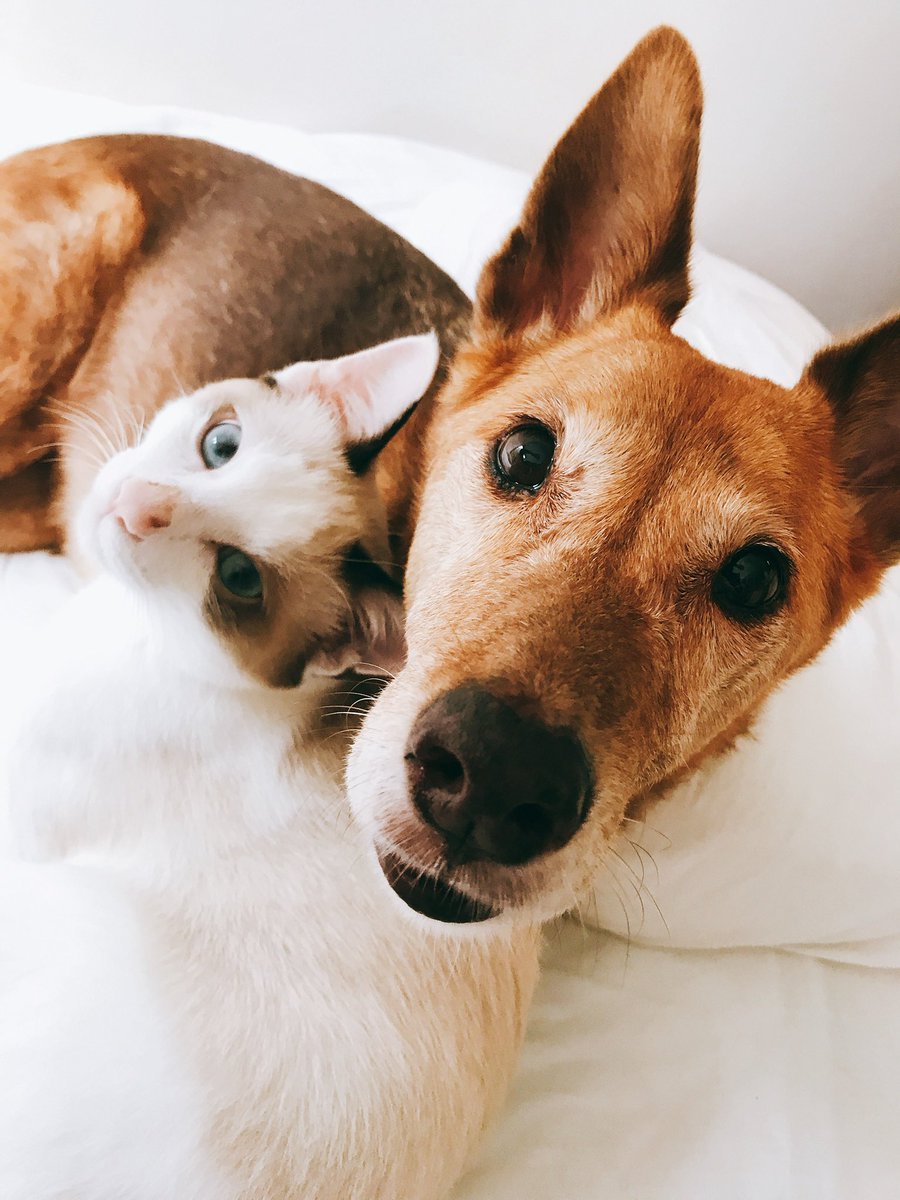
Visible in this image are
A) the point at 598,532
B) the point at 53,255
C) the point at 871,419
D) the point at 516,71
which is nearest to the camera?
the point at 598,532

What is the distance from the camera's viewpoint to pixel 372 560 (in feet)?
4.13

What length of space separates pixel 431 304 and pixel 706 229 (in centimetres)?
148

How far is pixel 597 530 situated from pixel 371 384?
17.4 inches

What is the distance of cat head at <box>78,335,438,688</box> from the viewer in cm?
113

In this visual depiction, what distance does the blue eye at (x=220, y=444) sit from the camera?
3.98 feet

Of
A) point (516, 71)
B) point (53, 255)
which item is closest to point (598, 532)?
point (53, 255)

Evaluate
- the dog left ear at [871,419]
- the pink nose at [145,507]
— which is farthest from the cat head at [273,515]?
the dog left ear at [871,419]

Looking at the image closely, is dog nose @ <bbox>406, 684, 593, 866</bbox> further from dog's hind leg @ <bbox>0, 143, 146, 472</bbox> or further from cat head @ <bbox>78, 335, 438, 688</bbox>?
dog's hind leg @ <bbox>0, 143, 146, 472</bbox>

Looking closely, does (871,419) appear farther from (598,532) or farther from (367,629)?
(367,629)

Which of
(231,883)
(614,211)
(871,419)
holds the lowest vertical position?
(231,883)

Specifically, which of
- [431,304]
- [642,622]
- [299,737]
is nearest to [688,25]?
[431,304]

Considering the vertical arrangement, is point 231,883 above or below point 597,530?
below

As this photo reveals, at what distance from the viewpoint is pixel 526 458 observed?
1.12m

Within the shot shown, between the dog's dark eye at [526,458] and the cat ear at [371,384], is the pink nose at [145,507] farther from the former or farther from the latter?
the dog's dark eye at [526,458]
